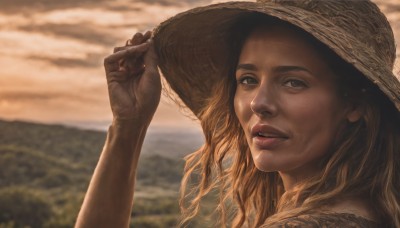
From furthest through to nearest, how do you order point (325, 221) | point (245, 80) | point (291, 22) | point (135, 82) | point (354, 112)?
point (135, 82), point (245, 80), point (354, 112), point (291, 22), point (325, 221)

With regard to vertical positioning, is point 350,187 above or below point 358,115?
below

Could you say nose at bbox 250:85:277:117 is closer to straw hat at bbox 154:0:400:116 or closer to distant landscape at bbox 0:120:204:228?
straw hat at bbox 154:0:400:116

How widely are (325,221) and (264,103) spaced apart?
44 centimetres

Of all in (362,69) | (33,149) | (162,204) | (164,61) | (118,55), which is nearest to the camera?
(362,69)

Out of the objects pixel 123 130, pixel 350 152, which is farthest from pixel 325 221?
pixel 123 130

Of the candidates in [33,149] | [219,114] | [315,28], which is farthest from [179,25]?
[33,149]

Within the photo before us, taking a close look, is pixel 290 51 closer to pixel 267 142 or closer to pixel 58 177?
pixel 267 142

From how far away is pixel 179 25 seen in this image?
288 centimetres

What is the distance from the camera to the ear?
97.4 inches

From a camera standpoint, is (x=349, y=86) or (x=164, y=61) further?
(x=164, y=61)

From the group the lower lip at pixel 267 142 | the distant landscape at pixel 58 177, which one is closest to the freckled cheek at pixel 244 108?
the lower lip at pixel 267 142

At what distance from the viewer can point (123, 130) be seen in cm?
286

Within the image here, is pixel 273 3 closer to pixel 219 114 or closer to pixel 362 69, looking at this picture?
pixel 362 69

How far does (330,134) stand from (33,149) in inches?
762
